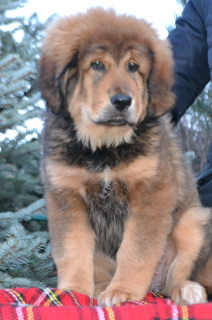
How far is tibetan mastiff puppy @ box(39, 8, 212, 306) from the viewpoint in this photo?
243 cm

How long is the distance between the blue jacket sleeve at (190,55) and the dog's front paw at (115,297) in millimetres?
1514

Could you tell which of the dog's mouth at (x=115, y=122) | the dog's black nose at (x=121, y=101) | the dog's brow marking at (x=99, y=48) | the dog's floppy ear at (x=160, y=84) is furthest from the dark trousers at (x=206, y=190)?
the dog's brow marking at (x=99, y=48)

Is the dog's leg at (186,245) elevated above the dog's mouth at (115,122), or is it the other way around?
the dog's mouth at (115,122)

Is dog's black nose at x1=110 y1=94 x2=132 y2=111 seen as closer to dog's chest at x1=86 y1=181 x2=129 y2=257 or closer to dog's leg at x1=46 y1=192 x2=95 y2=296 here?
dog's chest at x1=86 y1=181 x2=129 y2=257

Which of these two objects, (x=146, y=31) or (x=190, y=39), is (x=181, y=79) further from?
(x=146, y=31)

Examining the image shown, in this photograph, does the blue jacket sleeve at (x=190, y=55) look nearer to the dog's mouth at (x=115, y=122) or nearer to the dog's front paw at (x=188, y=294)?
the dog's mouth at (x=115, y=122)

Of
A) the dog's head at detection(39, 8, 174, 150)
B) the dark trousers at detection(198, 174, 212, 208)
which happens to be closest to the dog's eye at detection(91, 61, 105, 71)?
the dog's head at detection(39, 8, 174, 150)

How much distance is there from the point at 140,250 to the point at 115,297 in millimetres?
301

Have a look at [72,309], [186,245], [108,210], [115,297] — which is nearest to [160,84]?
[108,210]

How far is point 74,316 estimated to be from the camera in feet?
5.59

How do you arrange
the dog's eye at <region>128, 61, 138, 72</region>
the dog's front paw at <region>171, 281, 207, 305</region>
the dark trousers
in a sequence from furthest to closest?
the dark trousers, the dog's eye at <region>128, 61, 138, 72</region>, the dog's front paw at <region>171, 281, 207, 305</region>

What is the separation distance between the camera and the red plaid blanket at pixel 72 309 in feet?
5.51

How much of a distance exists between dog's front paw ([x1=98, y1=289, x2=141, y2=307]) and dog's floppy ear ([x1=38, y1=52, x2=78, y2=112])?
1.02 meters

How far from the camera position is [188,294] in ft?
7.74
